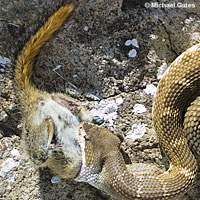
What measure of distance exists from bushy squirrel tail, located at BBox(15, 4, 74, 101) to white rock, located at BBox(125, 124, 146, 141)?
743 millimetres

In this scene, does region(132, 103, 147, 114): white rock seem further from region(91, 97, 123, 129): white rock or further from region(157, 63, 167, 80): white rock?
region(157, 63, 167, 80): white rock

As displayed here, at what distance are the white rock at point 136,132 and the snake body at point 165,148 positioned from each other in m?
0.15

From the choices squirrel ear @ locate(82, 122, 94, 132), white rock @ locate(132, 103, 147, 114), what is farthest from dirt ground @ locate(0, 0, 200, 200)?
squirrel ear @ locate(82, 122, 94, 132)

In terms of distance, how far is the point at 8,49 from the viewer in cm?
281

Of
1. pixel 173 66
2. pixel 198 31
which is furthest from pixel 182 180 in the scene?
pixel 198 31

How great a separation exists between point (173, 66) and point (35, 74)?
3.16 ft

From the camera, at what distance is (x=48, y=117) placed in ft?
8.55

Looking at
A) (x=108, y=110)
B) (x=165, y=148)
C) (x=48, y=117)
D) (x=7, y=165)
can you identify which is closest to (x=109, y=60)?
(x=108, y=110)

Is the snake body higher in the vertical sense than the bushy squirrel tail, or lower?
lower

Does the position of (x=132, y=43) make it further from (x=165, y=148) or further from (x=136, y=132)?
(x=165, y=148)

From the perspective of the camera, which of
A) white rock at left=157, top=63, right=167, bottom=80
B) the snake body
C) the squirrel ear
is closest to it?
the snake body

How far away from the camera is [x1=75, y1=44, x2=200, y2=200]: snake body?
2.59 m

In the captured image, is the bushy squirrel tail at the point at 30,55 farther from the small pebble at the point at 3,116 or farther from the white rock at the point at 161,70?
the white rock at the point at 161,70

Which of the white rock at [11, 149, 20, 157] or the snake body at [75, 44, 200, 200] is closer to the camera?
the snake body at [75, 44, 200, 200]
